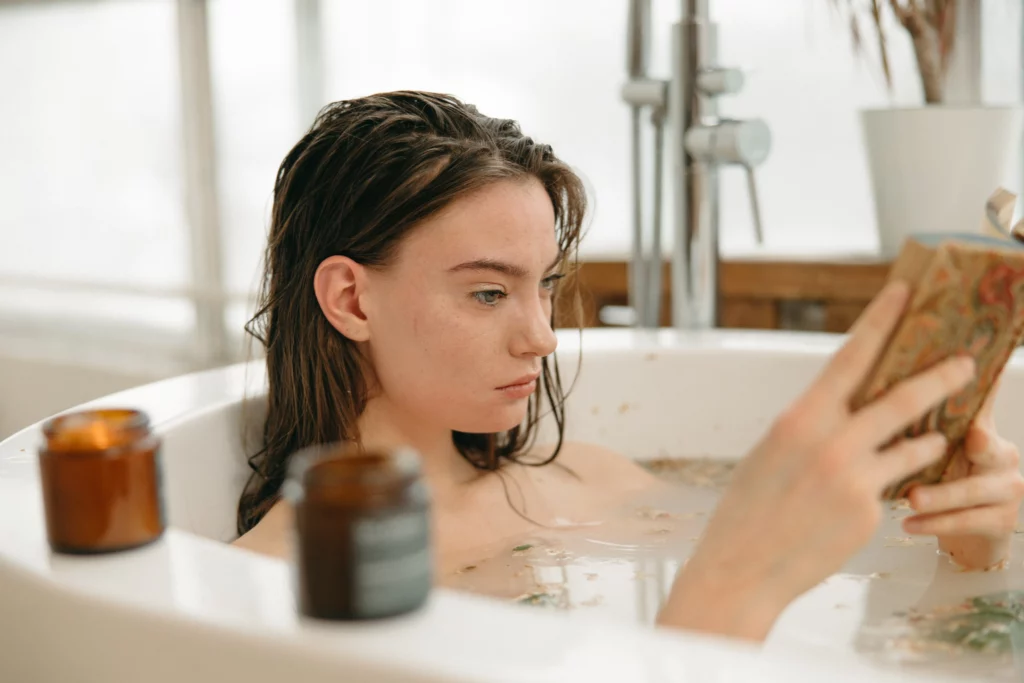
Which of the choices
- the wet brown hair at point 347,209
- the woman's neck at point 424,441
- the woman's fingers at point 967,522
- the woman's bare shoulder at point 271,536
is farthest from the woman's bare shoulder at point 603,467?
the woman's fingers at point 967,522

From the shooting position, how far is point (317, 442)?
4.00 feet

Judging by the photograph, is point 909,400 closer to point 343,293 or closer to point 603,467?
point 343,293

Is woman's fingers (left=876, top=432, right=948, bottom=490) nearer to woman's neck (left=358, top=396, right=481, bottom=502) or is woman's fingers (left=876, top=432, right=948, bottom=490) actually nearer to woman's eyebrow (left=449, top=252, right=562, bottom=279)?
woman's eyebrow (left=449, top=252, right=562, bottom=279)

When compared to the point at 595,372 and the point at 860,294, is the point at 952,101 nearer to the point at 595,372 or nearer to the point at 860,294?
the point at 860,294

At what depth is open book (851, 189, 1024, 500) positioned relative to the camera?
0.69 metres

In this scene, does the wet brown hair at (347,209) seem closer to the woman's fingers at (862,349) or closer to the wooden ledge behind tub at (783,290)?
the woman's fingers at (862,349)

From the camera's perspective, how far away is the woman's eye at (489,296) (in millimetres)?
1132

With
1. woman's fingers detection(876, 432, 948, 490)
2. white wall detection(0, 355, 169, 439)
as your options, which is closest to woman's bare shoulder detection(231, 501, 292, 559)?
woman's fingers detection(876, 432, 948, 490)

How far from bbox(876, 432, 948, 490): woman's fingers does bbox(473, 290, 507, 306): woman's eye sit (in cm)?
48

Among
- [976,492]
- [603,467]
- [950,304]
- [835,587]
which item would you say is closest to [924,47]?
[603,467]

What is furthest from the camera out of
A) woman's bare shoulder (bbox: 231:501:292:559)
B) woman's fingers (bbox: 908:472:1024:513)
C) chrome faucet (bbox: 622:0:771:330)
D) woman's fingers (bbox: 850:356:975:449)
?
chrome faucet (bbox: 622:0:771:330)

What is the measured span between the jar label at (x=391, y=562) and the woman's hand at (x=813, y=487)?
0.22 metres

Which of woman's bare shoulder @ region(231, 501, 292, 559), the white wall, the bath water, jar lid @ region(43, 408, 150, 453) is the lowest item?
the white wall

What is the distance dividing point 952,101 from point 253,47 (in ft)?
5.58
